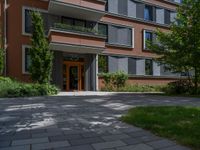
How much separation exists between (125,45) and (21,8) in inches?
448

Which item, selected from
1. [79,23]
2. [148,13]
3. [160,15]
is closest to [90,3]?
[79,23]

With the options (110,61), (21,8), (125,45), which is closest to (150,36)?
(125,45)

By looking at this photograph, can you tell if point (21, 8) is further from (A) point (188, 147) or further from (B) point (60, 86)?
(A) point (188, 147)

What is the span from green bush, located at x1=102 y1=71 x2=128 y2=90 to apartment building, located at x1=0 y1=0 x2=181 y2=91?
645mm

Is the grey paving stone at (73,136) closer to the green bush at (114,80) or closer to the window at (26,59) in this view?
the window at (26,59)

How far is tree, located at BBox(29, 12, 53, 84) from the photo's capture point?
734 inches

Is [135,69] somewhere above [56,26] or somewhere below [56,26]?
below

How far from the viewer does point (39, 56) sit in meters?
18.7

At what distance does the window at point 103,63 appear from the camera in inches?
996

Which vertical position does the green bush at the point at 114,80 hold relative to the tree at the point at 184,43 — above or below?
below

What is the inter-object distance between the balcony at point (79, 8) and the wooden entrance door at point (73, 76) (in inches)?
170

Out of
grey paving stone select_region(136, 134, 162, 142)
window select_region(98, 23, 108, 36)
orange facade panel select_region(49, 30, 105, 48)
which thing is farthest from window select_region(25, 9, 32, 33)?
grey paving stone select_region(136, 134, 162, 142)

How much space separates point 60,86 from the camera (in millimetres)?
22125

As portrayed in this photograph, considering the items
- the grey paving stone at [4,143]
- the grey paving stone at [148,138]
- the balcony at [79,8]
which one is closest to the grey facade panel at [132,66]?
the balcony at [79,8]
